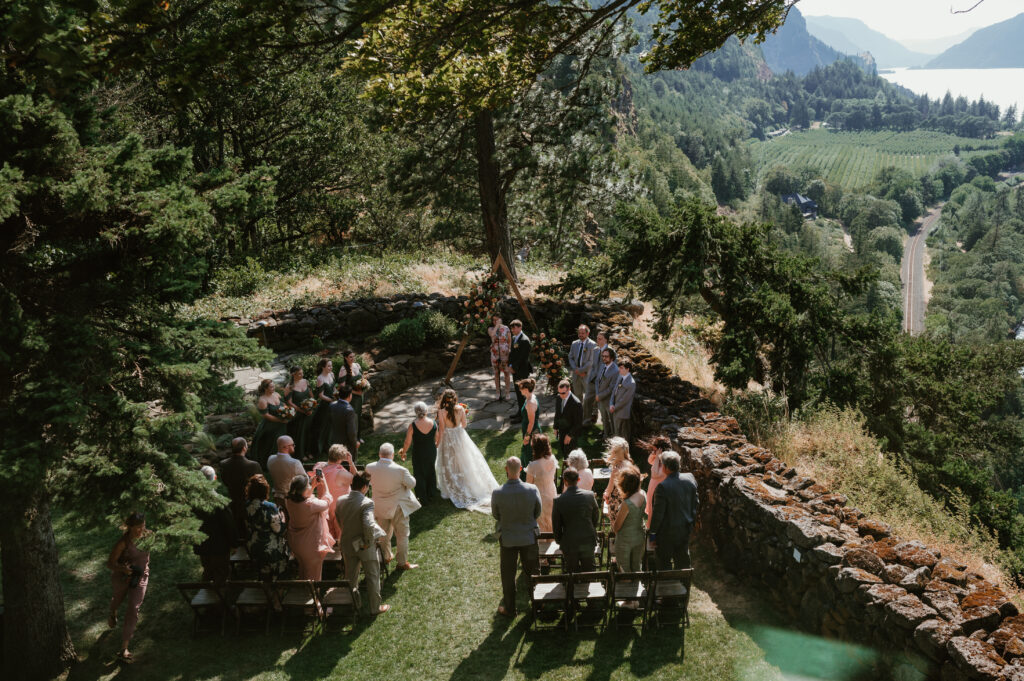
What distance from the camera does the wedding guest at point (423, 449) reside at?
929 centimetres

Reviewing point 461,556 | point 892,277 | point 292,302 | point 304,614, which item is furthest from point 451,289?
point 892,277

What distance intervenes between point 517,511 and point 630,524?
1175 mm

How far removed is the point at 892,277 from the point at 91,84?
117411 mm

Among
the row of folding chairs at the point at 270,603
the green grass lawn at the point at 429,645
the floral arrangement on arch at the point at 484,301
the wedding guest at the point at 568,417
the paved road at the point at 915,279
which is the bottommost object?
the paved road at the point at 915,279

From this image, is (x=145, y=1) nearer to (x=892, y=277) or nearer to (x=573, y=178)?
(x=573, y=178)

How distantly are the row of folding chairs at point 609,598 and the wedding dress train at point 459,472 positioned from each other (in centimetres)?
277

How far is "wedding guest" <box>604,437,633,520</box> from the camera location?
7.61 metres

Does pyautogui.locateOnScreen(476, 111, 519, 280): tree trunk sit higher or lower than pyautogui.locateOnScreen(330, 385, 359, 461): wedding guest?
higher

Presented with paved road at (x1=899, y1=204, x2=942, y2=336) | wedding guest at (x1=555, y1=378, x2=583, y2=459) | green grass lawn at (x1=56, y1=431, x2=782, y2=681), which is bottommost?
paved road at (x1=899, y1=204, x2=942, y2=336)

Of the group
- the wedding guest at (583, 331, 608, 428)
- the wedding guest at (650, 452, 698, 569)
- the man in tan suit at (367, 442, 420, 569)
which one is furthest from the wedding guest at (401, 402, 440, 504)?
the wedding guest at (650, 452, 698, 569)

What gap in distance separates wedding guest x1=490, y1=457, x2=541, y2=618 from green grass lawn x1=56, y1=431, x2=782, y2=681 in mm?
649

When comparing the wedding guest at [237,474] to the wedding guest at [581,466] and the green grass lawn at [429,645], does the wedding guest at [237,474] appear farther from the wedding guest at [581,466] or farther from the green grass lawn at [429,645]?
the wedding guest at [581,466]

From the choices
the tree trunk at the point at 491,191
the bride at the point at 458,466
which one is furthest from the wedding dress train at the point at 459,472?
the tree trunk at the point at 491,191

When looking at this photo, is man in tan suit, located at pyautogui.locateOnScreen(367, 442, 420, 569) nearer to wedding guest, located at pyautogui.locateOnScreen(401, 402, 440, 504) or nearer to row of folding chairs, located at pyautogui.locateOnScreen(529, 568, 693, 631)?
wedding guest, located at pyautogui.locateOnScreen(401, 402, 440, 504)
